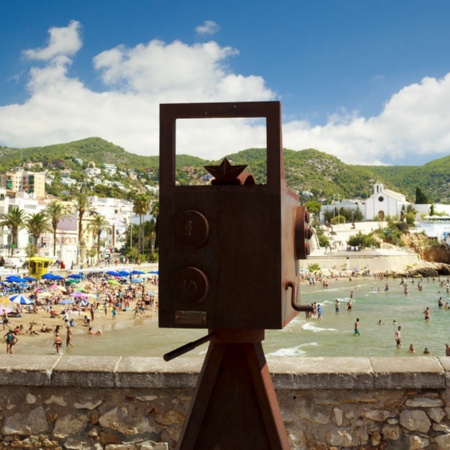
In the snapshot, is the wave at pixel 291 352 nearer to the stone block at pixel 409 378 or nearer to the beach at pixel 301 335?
the beach at pixel 301 335

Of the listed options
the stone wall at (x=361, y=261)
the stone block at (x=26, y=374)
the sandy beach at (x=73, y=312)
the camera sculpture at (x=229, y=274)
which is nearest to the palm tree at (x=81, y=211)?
the sandy beach at (x=73, y=312)

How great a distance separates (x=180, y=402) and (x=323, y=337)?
102ft

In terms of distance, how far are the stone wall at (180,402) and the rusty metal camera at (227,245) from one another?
5.49ft

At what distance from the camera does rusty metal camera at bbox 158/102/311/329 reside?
9.04ft

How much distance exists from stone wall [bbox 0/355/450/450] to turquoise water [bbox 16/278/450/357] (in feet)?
69.3

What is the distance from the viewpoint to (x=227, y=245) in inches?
109

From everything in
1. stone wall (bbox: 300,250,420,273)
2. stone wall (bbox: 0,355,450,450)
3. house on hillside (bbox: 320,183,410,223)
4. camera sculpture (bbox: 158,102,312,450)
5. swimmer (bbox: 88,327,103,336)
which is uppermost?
house on hillside (bbox: 320,183,410,223)

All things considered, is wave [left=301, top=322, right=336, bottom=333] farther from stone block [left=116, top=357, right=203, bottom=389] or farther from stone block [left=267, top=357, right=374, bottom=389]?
stone block [left=116, top=357, right=203, bottom=389]

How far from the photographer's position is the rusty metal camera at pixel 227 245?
276 centimetres

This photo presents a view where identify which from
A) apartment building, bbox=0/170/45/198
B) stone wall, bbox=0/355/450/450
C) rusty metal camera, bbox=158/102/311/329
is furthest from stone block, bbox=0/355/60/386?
apartment building, bbox=0/170/45/198

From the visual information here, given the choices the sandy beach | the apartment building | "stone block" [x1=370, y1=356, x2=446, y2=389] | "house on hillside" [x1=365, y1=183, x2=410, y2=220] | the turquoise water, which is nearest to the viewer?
"stone block" [x1=370, y1=356, x2=446, y2=389]

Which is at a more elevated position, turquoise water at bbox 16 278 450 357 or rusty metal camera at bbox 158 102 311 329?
rusty metal camera at bbox 158 102 311 329

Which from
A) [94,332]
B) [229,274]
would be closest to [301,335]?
[94,332]

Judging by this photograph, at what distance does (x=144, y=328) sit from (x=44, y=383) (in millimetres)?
32293
